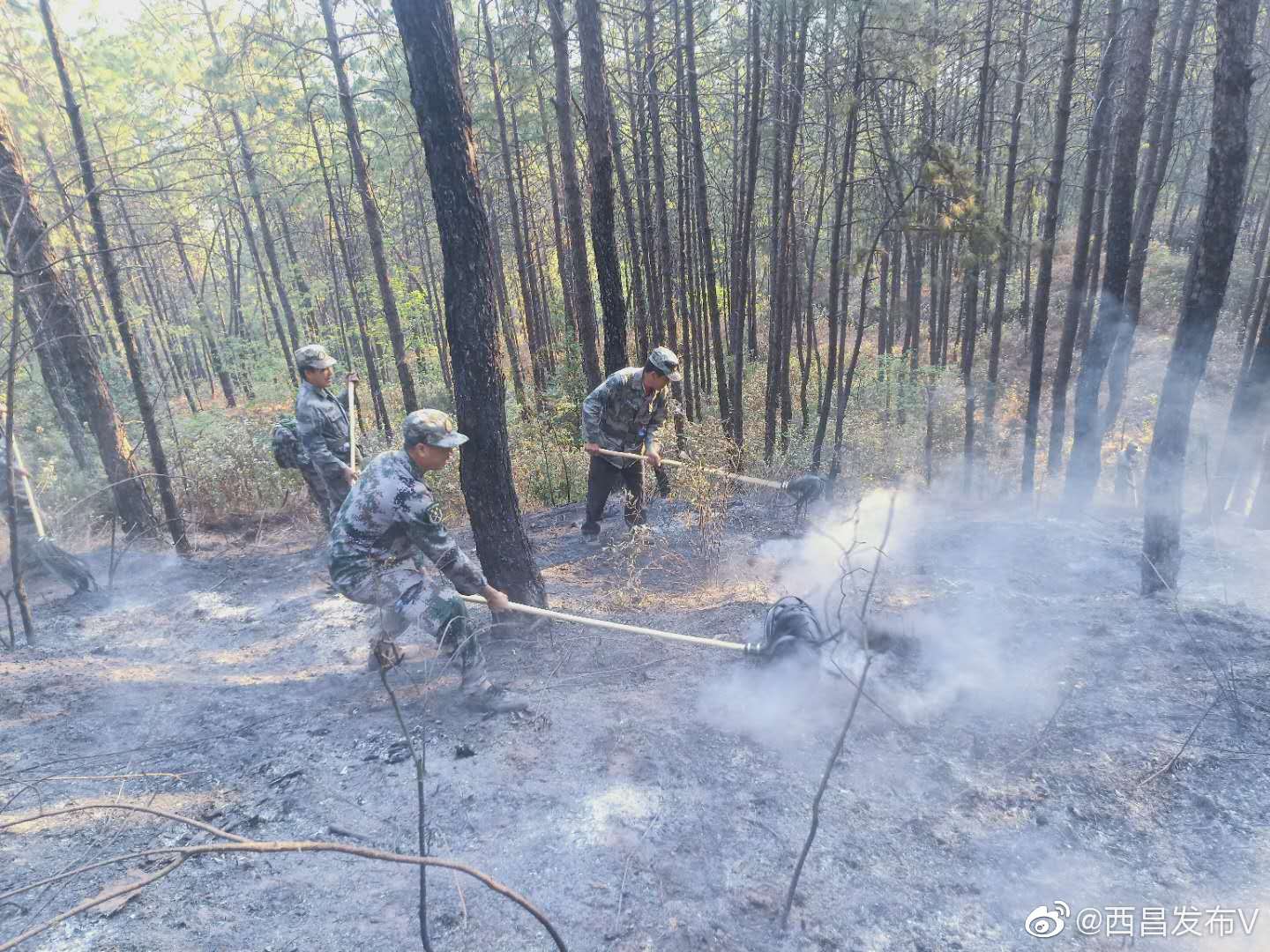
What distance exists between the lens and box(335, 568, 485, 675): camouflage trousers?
3.92 meters

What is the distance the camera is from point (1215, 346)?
1783cm

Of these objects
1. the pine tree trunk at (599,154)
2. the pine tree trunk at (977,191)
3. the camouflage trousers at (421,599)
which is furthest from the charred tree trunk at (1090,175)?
the camouflage trousers at (421,599)

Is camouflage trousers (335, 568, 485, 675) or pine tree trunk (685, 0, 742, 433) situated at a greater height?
pine tree trunk (685, 0, 742, 433)

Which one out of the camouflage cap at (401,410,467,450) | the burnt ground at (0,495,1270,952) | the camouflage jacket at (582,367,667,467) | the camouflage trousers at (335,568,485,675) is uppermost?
the camouflage cap at (401,410,467,450)

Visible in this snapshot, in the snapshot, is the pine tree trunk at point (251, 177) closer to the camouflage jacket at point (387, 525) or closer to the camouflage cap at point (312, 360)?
the camouflage cap at point (312, 360)

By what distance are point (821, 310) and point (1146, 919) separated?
26.1 m

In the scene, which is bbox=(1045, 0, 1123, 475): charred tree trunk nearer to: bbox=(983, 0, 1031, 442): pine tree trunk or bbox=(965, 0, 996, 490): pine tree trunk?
bbox=(983, 0, 1031, 442): pine tree trunk

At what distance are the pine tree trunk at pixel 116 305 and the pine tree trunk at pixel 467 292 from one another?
137 inches

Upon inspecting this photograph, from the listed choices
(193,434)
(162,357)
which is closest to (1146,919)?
(193,434)

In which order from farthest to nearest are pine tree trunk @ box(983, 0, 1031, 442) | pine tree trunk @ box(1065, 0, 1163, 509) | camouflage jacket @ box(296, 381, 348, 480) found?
1. pine tree trunk @ box(983, 0, 1031, 442)
2. pine tree trunk @ box(1065, 0, 1163, 509)
3. camouflage jacket @ box(296, 381, 348, 480)

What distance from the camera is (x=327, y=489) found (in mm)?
6004

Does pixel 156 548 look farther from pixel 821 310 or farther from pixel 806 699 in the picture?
pixel 821 310

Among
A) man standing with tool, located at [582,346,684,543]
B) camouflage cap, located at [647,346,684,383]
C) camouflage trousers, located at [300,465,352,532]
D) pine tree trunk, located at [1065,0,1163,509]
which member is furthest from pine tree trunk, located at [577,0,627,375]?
pine tree trunk, located at [1065,0,1163,509]

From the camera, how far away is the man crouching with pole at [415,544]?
12.6ft
